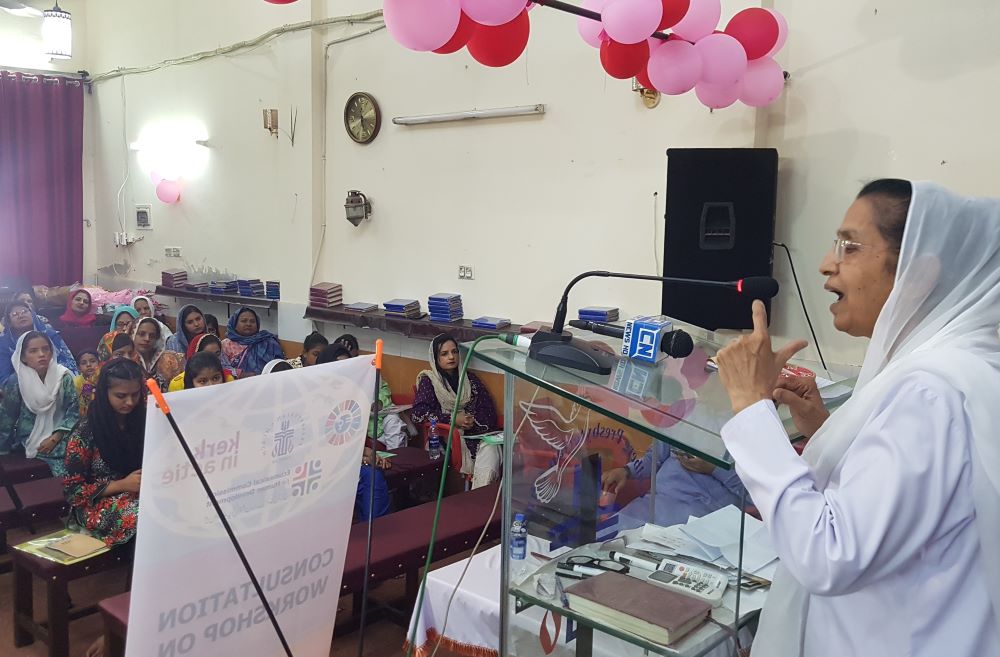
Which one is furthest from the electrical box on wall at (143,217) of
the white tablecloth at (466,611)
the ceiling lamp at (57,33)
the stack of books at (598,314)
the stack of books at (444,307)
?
the white tablecloth at (466,611)

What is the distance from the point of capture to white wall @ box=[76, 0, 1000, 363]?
3.36m

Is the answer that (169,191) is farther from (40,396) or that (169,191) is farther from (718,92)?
(718,92)

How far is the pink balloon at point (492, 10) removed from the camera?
8.48 feet

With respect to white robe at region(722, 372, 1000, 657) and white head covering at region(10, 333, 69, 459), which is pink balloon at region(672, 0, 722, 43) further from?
white head covering at region(10, 333, 69, 459)

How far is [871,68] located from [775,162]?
0.56 m

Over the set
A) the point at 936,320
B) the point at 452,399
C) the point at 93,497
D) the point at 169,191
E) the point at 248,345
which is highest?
the point at 169,191

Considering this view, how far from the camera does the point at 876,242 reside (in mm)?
1195

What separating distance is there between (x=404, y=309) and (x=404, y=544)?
2208 millimetres

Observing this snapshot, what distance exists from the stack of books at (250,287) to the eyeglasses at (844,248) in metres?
5.57

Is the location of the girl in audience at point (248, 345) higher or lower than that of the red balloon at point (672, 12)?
lower

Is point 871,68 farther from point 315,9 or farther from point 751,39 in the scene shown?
point 315,9

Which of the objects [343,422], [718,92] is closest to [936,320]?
[343,422]

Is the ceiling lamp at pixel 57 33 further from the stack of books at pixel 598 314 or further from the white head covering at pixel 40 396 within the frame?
the stack of books at pixel 598 314

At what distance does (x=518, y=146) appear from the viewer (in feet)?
15.4
